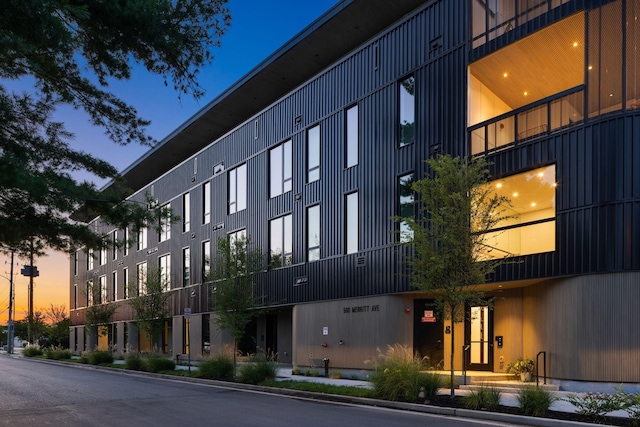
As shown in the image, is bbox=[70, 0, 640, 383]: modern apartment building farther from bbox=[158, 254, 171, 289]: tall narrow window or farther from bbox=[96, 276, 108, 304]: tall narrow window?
bbox=[96, 276, 108, 304]: tall narrow window

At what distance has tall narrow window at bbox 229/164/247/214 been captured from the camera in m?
34.4

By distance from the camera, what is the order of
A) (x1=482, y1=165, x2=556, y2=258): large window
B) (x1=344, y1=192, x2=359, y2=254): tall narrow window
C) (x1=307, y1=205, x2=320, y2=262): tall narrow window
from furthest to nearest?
(x1=307, y1=205, x2=320, y2=262): tall narrow window, (x1=344, y1=192, x2=359, y2=254): tall narrow window, (x1=482, y1=165, x2=556, y2=258): large window

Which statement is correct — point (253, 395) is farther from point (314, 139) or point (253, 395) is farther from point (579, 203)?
point (314, 139)

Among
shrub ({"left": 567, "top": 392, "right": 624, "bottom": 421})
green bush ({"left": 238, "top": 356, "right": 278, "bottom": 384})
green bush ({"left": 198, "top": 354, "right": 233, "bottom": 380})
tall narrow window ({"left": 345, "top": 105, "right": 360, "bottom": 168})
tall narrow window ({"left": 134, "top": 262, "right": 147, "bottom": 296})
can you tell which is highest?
tall narrow window ({"left": 345, "top": 105, "right": 360, "bottom": 168})

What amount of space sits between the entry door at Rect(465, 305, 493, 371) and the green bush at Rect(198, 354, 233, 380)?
881 centimetres

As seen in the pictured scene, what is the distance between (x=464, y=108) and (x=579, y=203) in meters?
5.21

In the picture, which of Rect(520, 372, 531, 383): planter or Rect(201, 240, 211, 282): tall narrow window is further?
Rect(201, 240, 211, 282): tall narrow window

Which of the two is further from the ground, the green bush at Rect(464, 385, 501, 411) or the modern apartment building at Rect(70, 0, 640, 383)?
the modern apartment building at Rect(70, 0, 640, 383)

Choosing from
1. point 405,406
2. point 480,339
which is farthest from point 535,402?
point 480,339

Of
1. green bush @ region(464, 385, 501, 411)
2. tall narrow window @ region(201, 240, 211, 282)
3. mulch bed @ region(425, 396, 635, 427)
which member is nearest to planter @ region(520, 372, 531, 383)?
mulch bed @ region(425, 396, 635, 427)

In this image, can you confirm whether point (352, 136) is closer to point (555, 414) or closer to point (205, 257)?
point (555, 414)

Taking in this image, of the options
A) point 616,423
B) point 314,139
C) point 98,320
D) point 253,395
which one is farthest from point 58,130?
point 98,320

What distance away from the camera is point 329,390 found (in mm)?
17734

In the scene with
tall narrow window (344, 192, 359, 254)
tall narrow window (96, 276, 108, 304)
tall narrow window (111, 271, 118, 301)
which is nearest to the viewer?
tall narrow window (344, 192, 359, 254)
